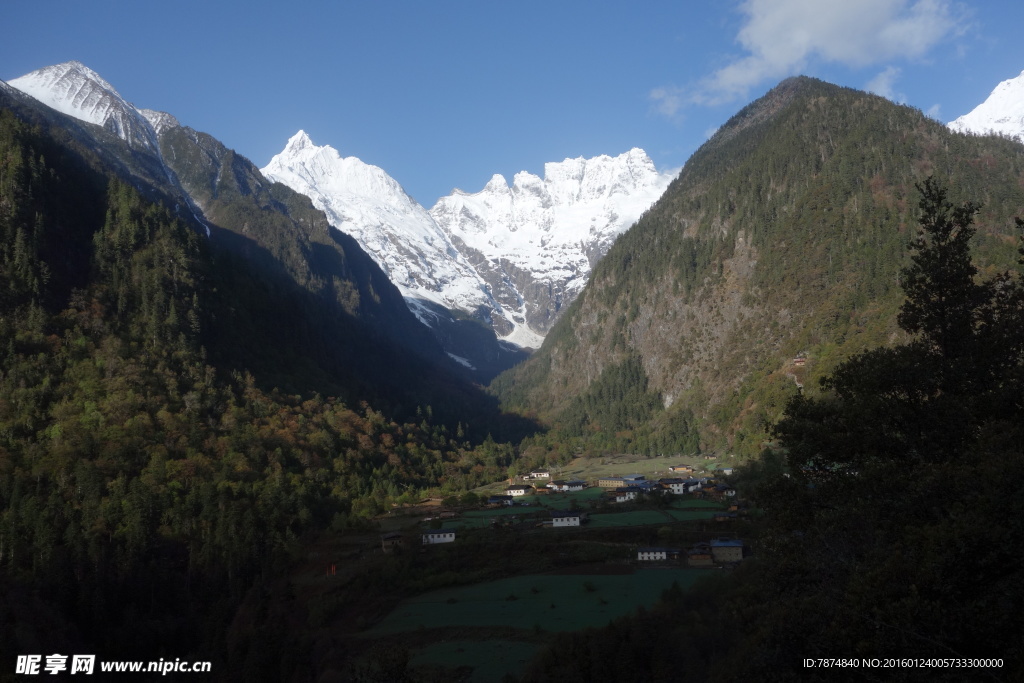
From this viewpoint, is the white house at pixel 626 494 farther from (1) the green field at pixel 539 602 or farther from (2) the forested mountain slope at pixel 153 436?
(1) the green field at pixel 539 602

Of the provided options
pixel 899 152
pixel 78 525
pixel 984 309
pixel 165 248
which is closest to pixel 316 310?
pixel 165 248

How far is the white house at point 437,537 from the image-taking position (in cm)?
6512

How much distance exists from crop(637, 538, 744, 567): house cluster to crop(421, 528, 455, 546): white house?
746 inches

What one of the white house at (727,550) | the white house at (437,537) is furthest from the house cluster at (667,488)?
the white house at (437,537)

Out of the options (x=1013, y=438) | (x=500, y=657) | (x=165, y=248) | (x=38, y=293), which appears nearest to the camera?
(x=1013, y=438)

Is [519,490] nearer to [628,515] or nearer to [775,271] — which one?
[628,515]

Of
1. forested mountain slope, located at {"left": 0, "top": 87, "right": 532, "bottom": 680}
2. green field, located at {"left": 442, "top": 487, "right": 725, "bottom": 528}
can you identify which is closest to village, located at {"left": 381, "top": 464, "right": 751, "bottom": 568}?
green field, located at {"left": 442, "top": 487, "right": 725, "bottom": 528}

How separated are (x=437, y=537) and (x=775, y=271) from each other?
3971 inches

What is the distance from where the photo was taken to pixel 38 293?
84.2 metres

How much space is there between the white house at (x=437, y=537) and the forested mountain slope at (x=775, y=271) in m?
51.8

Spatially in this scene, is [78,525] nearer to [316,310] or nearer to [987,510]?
[987,510]

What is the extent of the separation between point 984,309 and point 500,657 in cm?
2935

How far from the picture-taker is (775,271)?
13975 centimetres

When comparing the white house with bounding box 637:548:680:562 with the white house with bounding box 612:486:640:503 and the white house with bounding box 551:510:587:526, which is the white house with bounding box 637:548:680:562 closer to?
the white house with bounding box 551:510:587:526
